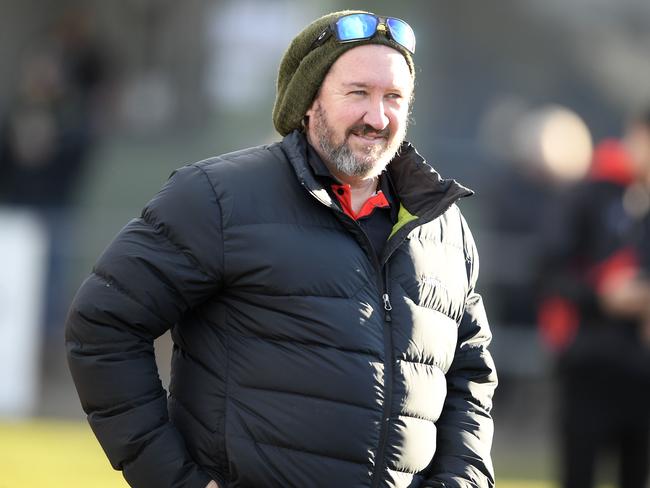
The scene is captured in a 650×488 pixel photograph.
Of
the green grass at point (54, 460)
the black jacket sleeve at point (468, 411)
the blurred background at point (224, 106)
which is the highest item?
the black jacket sleeve at point (468, 411)

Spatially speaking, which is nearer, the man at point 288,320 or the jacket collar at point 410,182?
the man at point 288,320

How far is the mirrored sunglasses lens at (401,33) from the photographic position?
3.63 m

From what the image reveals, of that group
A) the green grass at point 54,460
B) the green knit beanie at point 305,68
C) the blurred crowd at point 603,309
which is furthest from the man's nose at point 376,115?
the green grass at point 54,460

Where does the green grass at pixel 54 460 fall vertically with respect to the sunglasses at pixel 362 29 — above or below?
below

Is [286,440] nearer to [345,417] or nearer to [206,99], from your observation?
[345,417]

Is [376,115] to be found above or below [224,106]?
above

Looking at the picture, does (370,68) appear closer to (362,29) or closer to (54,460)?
(362,29)

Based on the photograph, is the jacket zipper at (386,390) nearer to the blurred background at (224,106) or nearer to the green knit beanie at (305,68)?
the green knit beanie at (305,68)

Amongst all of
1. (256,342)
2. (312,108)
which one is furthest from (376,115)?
(256,342)

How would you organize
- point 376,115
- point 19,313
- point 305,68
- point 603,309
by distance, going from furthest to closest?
point 19,313, point 603,309, point 305,68, point 376,115

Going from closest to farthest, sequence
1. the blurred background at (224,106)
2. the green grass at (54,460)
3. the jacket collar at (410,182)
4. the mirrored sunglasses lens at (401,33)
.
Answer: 1. the jacket collar at (410,182)
2. the mirrored sunglasses lens at (401,33)
3. the green grass at (54,460)
4. the blurred background at (224,106)

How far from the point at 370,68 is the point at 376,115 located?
12cm

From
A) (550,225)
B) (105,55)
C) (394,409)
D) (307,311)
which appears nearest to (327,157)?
(307,311)

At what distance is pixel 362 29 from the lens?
360cm
